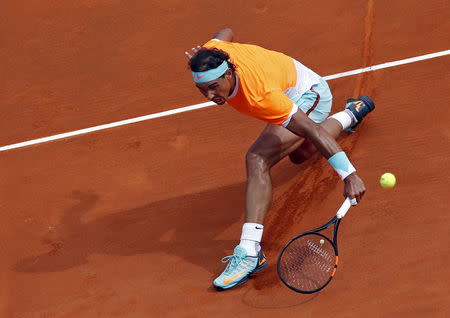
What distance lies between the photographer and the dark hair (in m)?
6.88

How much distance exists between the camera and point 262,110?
7074 mm

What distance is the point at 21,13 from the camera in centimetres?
1091

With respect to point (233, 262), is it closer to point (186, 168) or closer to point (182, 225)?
point (182, 225)

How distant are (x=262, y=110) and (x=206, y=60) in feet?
1.87

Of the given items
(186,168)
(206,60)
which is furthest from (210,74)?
(186,168)

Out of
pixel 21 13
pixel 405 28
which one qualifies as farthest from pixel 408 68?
pixel 21 13

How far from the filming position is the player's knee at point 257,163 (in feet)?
24.5

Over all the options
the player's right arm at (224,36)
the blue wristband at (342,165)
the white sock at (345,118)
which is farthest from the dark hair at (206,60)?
the white sock at (345,118)

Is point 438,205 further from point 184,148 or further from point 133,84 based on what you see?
point 133,84

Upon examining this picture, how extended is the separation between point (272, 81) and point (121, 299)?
2.02m

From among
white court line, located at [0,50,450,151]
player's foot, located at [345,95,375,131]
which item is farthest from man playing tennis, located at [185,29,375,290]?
white court line, located at [0,50,450,151]

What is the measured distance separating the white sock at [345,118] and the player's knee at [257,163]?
950 millimetres

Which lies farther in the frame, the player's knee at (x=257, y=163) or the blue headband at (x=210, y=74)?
the player's knee at (x=257, y=163)

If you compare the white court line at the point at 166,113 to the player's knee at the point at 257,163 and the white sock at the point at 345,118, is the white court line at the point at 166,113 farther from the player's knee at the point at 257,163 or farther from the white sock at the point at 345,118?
the player's knee at the point at 257,163
